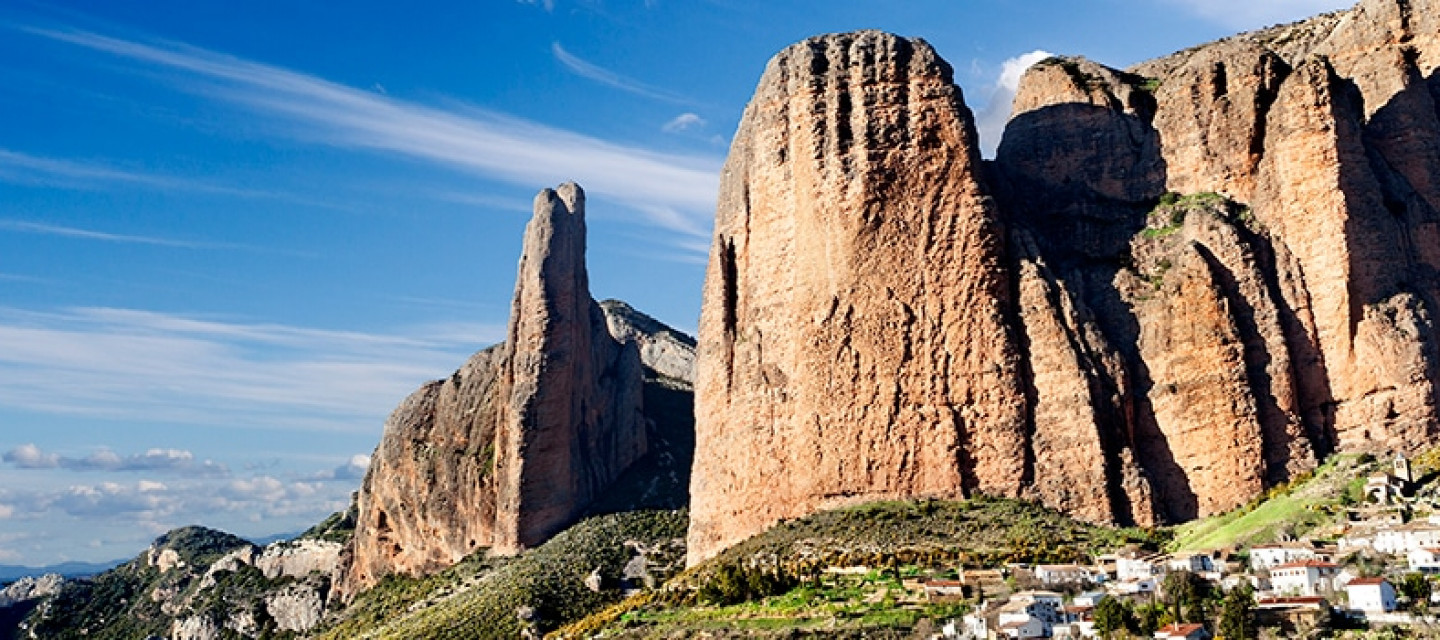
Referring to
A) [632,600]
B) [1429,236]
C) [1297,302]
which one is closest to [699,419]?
[632,600]

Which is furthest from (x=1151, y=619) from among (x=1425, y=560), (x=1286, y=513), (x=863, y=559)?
(x=863, y=559)

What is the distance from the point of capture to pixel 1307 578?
6097 cm

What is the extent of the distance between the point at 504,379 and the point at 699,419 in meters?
31.2

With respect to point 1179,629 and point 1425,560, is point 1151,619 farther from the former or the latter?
point 1425,560

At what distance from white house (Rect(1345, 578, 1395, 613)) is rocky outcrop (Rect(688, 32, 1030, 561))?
80.4 ft

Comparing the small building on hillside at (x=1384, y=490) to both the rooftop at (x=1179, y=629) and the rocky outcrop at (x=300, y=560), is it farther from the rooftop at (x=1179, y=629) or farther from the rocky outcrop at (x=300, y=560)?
the rocky outcrop at (x=300, y=560)

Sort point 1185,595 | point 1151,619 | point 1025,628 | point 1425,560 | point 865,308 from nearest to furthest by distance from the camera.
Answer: point 1151,619
point 1025,628
point 1185,595
point 1425,560
point 865,308

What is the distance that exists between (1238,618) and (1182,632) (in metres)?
2.17

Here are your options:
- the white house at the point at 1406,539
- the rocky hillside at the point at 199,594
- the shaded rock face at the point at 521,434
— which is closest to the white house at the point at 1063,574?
the white house at the point at 1406,539

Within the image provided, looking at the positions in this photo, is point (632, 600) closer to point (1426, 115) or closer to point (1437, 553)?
point (1437, 553)

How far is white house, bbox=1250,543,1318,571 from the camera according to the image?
2557 inches

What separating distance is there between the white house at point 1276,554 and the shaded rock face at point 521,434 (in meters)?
61.8

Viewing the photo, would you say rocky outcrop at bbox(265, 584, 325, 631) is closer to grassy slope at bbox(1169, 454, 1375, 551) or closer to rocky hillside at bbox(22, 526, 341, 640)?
rocky hillside at bbox(22, 526, 341, 640)

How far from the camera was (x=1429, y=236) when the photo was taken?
83188 mm
